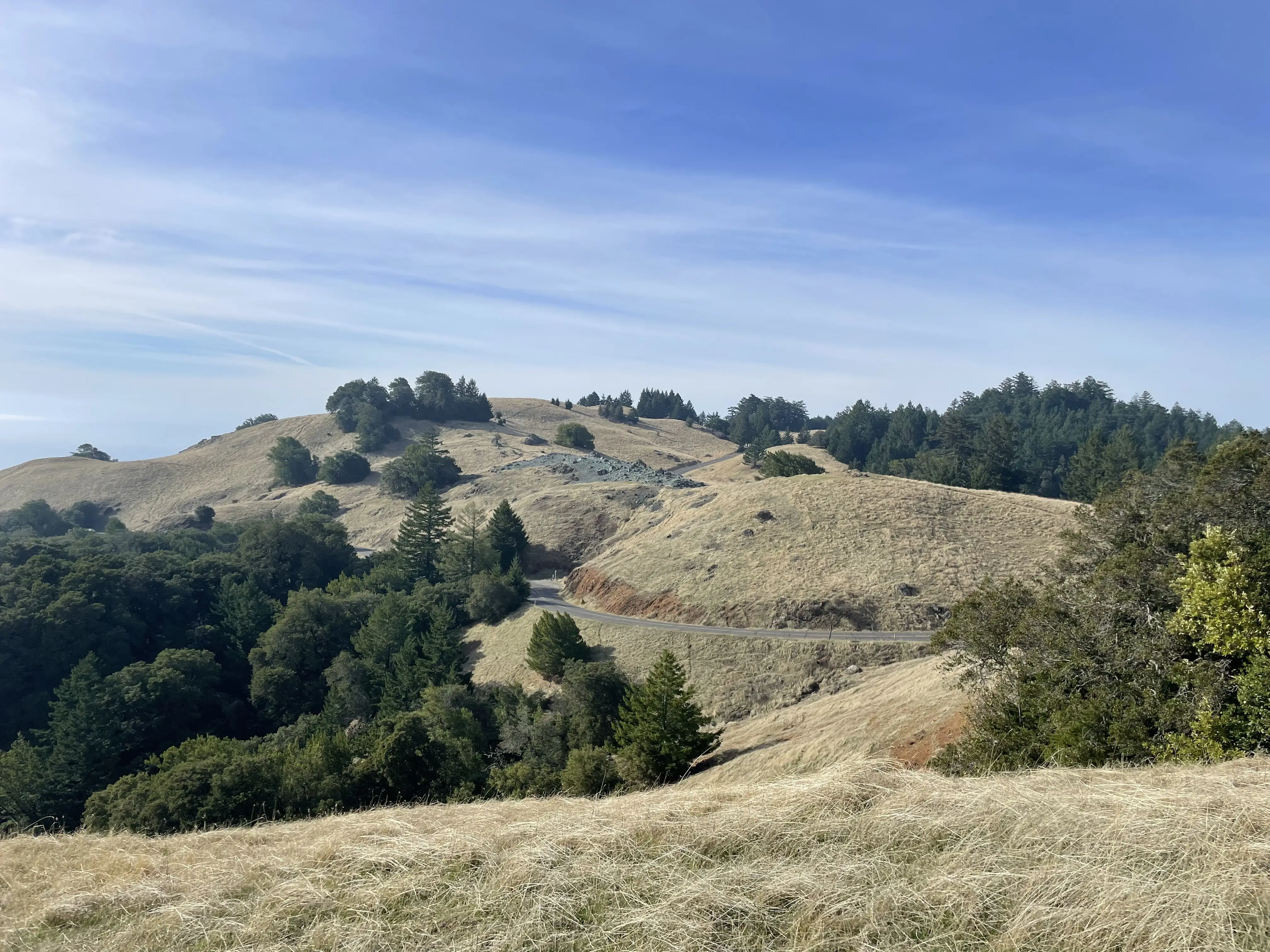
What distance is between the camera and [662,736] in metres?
26.5

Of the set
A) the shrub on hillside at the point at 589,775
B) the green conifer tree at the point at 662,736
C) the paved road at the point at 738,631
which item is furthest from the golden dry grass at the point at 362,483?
the green conifer tree at the point at 662,736

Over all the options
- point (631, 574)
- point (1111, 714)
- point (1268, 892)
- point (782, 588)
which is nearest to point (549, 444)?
point (631, 574)

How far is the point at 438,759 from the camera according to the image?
31578 mm

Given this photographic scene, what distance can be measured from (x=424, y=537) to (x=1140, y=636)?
64.3 metres

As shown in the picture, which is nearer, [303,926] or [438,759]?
[303,926]

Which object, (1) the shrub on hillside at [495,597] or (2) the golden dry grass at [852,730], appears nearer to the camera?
(2) the golden dry grass at [852,730]

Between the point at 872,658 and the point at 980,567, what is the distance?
1338 centimetres

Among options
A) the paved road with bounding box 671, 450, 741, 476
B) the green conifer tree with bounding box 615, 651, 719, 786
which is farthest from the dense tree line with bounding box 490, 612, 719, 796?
the paved road with bounding box 671, 450, 741, 476

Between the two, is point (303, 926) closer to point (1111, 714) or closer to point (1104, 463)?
point (1111, 714)

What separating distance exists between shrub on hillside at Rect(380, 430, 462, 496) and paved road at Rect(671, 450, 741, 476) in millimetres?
34190

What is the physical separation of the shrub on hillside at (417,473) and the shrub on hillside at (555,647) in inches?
2253

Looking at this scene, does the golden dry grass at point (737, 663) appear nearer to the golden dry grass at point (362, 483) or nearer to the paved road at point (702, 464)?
the golden dry grass at point (362, 483)

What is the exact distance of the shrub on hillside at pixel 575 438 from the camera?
12950 centimetres

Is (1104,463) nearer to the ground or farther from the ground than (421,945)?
farther from the ground
